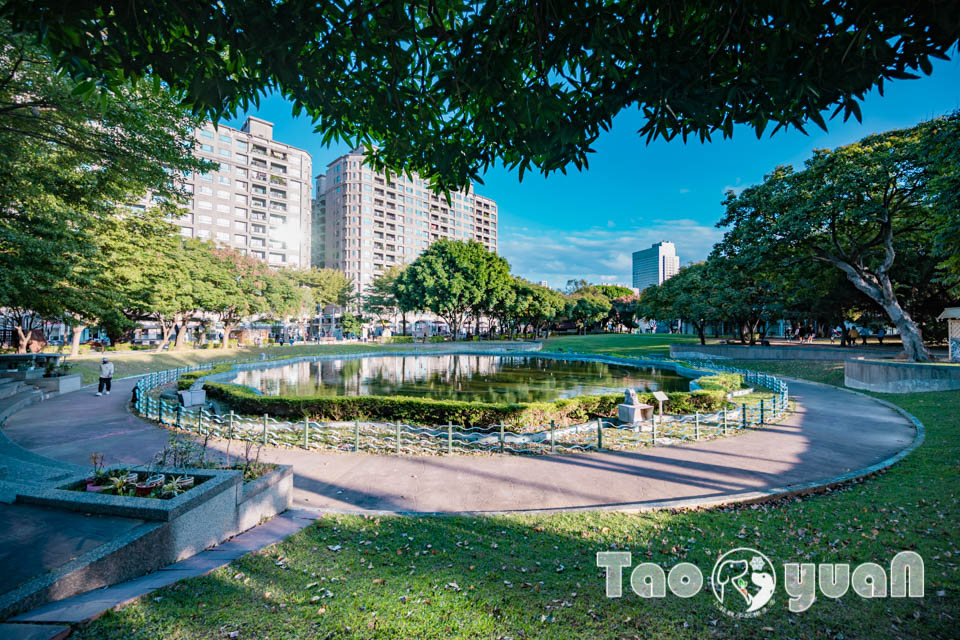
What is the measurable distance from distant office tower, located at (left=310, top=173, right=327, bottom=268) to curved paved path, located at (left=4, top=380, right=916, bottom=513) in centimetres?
10540

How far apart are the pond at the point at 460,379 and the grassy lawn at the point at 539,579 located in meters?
13.7

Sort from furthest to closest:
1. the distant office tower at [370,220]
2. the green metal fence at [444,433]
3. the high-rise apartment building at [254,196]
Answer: the distant office tower at [370,220] → the high-rise apartment building at [254,196] → the green metal fence at [444,433]

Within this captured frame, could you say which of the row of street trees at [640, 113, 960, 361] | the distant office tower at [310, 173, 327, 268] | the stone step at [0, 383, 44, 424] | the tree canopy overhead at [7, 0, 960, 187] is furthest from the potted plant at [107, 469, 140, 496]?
the distant office tower at [310, 173, 327, 268]

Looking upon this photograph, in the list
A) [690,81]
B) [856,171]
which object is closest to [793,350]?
[856,171]

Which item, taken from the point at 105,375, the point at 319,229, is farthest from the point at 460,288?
the point at 319,229

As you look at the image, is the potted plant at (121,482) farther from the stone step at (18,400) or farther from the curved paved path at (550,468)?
the stone step at (18,400)

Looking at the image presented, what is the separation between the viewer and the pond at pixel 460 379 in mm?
21967

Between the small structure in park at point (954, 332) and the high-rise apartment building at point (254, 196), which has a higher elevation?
the high-rise apartment building at point (254, 196)

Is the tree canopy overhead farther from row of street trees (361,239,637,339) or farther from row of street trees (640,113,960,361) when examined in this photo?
row of street trees (361,239,637,339)

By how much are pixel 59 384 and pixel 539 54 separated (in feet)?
84.8

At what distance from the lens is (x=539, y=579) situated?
4586mm

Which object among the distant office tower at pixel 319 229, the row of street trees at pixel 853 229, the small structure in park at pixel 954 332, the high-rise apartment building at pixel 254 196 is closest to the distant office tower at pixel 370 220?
the distant office tower at pixel 319 229

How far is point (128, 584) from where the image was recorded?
13.6ft

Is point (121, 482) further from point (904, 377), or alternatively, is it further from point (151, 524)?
point (904, 377)
